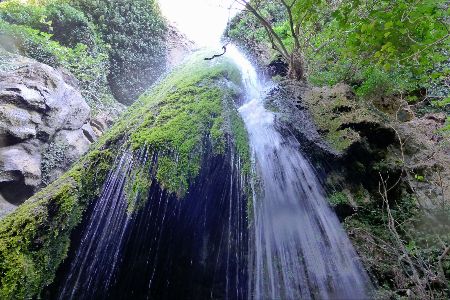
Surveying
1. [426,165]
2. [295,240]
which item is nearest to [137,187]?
[295,240]

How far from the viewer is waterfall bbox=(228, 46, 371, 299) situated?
3.72 metres

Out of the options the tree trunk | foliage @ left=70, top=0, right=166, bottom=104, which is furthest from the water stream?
foliage @ left=70, top=0, right=166, bottom=104

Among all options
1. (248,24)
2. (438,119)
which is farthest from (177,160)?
(248,24)

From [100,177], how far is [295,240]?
280 cm

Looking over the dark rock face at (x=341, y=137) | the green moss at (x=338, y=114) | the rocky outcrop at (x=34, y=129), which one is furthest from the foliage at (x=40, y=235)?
the green moss at (x=338, y=114)

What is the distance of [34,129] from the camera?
270 inches

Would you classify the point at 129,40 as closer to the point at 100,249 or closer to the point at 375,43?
the point at 375,43

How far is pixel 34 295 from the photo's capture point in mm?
3576

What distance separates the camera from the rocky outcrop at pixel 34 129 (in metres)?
6.16

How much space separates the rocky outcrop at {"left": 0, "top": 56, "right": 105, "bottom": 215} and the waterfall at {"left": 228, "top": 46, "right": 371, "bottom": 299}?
4736mm

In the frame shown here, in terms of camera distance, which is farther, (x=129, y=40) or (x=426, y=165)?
(x=129, y=40)

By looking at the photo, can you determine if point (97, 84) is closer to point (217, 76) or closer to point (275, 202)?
point (217, 76)

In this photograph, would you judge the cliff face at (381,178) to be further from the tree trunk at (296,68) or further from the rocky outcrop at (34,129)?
the rocky outcrop at (34,129)

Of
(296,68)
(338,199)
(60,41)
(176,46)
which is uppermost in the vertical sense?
(176,46)
